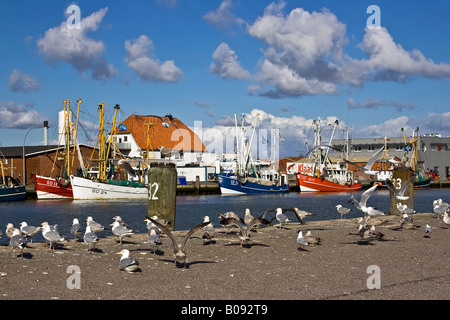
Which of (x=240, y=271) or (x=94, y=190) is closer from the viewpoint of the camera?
(x=240, y=271)

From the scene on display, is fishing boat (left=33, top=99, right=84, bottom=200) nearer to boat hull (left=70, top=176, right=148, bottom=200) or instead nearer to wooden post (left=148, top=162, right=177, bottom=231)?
boat hull (left=70, top=176, right=148, bottom=200)

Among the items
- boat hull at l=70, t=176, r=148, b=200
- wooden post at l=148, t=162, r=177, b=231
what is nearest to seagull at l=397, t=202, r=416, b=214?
wooden post at l=148, t=162, r=177, b=231

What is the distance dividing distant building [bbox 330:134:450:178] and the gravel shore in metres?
101

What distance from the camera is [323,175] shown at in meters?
91.4

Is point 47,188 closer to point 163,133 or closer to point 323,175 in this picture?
point 163,133

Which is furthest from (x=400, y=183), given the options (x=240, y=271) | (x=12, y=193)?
(x=12, y=193)

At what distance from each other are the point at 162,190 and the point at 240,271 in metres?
7.51

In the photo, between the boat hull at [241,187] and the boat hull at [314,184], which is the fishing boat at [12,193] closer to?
the boat hull at [241,187]

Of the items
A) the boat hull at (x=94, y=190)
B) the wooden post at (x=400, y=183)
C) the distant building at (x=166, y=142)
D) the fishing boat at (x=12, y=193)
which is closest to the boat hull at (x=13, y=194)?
the fishing boat at (x=12, y=193)

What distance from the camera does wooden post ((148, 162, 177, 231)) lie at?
1997 centimetres

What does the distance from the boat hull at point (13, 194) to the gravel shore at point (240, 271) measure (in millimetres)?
49693
